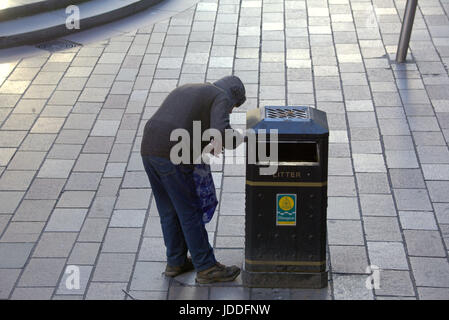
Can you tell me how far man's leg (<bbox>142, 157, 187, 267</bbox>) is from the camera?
541 centimetres

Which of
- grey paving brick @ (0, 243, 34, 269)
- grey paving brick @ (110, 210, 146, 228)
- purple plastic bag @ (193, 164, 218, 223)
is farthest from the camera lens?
grey paving brick @ (110, 210, 146, 228)

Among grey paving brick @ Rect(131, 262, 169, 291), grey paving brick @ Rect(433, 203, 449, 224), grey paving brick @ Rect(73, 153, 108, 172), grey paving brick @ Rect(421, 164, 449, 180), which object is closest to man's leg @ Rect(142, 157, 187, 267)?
grey paving brick @ Rect(131, 262, 169, 291)

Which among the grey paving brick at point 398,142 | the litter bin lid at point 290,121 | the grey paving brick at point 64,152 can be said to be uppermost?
the litter bin lid at point 290,121

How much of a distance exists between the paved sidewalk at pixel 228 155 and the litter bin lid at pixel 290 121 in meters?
1.27

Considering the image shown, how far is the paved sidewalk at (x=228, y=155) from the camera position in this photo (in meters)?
5.96

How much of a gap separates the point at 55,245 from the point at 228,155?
2.11 meters

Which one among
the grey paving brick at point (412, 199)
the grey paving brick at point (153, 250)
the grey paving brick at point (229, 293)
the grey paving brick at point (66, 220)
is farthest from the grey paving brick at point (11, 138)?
the grey paving brick at point (412, 199)

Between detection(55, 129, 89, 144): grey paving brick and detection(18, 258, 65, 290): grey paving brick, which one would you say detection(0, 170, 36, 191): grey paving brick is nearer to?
detection(55, 129, 89, 144): grey paving brick

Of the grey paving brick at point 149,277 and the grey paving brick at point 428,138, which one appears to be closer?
the grey paving brick at point 149,277

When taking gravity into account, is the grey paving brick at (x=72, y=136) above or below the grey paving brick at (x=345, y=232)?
below

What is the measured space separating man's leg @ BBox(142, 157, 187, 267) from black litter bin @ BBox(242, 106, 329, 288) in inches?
19.9

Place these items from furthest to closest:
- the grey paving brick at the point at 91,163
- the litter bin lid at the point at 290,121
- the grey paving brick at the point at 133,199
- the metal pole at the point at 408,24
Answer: the metal pole at the point at 408,24
the grey paving brick at the point at 91,163
the grey paving brick at the point at 133,199
the litter bin lid at the point at 290,121

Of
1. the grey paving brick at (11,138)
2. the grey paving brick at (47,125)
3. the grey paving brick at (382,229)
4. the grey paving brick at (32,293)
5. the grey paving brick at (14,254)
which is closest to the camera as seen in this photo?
the grey paving brick at (32,293)

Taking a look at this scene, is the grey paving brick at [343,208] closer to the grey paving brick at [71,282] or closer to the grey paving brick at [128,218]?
the grey paving brick at [128,218]
